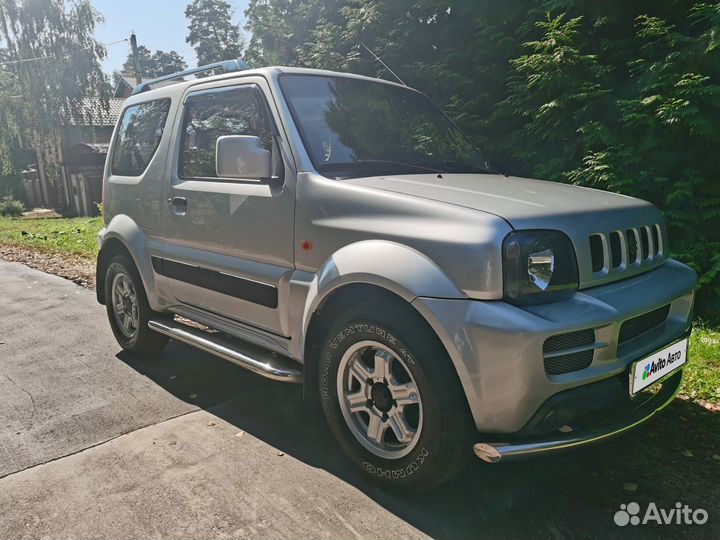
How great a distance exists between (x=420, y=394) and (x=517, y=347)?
1.62ft

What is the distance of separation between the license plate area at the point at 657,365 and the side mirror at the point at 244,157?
2020 millimetres

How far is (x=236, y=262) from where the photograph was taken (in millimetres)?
3402

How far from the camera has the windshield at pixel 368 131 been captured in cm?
312

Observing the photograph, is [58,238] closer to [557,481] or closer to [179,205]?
[179,205]

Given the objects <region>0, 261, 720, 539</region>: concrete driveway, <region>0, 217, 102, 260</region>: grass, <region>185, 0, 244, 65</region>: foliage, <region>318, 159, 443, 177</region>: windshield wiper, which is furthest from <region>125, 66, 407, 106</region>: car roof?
<region>185, 0, 244, 65</region>: foliage

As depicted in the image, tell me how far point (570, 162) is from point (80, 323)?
5484 mm

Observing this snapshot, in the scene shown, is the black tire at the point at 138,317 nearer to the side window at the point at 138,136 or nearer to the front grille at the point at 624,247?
the side window at the point at 138,136

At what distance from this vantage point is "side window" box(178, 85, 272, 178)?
132 inches

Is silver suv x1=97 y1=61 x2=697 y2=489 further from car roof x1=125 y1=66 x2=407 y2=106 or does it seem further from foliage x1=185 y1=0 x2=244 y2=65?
foliage x1=185 y1=0 x2=244 y2=65

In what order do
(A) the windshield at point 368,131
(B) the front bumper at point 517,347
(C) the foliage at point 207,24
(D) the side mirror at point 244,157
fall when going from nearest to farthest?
(B) the front bumper at point 517,347, (D) the side mirror at point 244,157, (A) the windshield at point 368,131, (C) the foliage at point 207,24

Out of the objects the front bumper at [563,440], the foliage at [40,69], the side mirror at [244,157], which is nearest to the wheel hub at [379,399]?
the front bumper at [563,440]

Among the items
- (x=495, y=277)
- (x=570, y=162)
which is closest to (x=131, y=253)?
(x=495, y=277)

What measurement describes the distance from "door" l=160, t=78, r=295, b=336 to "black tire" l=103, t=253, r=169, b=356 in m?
0.42

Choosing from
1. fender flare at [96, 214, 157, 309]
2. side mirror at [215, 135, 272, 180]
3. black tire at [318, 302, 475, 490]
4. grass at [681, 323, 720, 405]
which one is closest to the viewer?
black tire at [318, 302, 475, 490]
